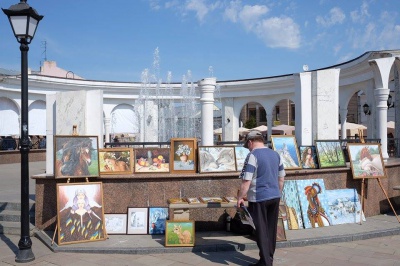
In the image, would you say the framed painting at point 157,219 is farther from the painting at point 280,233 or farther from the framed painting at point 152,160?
the painting at point 280,233

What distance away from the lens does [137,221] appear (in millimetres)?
6906

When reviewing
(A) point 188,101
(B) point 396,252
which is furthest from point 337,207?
(A) point 188,101

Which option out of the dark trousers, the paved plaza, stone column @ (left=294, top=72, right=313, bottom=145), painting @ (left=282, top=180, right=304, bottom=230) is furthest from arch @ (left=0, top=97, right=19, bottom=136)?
the dark trousers

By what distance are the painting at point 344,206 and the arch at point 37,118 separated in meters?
21.5

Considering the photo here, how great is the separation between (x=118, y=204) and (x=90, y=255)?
136cm

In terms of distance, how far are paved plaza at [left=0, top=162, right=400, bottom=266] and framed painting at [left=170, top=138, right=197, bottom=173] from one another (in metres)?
1.24

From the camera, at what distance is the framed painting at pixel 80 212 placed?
20.5ft

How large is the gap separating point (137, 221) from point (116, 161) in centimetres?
120

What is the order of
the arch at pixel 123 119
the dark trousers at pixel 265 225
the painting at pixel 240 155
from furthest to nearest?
the arch at pixel 123 119
the painting at pixel 240 155
the dark trousers at pixel 265 225

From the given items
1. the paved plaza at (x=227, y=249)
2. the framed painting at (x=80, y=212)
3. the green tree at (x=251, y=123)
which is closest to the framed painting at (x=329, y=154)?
the paved plaza at (x=227, y=249)

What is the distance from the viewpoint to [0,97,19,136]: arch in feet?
75.7

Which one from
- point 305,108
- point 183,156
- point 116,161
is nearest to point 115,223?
point 116,161

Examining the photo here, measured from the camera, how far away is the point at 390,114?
30.7m

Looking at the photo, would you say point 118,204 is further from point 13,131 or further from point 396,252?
point 13,131
